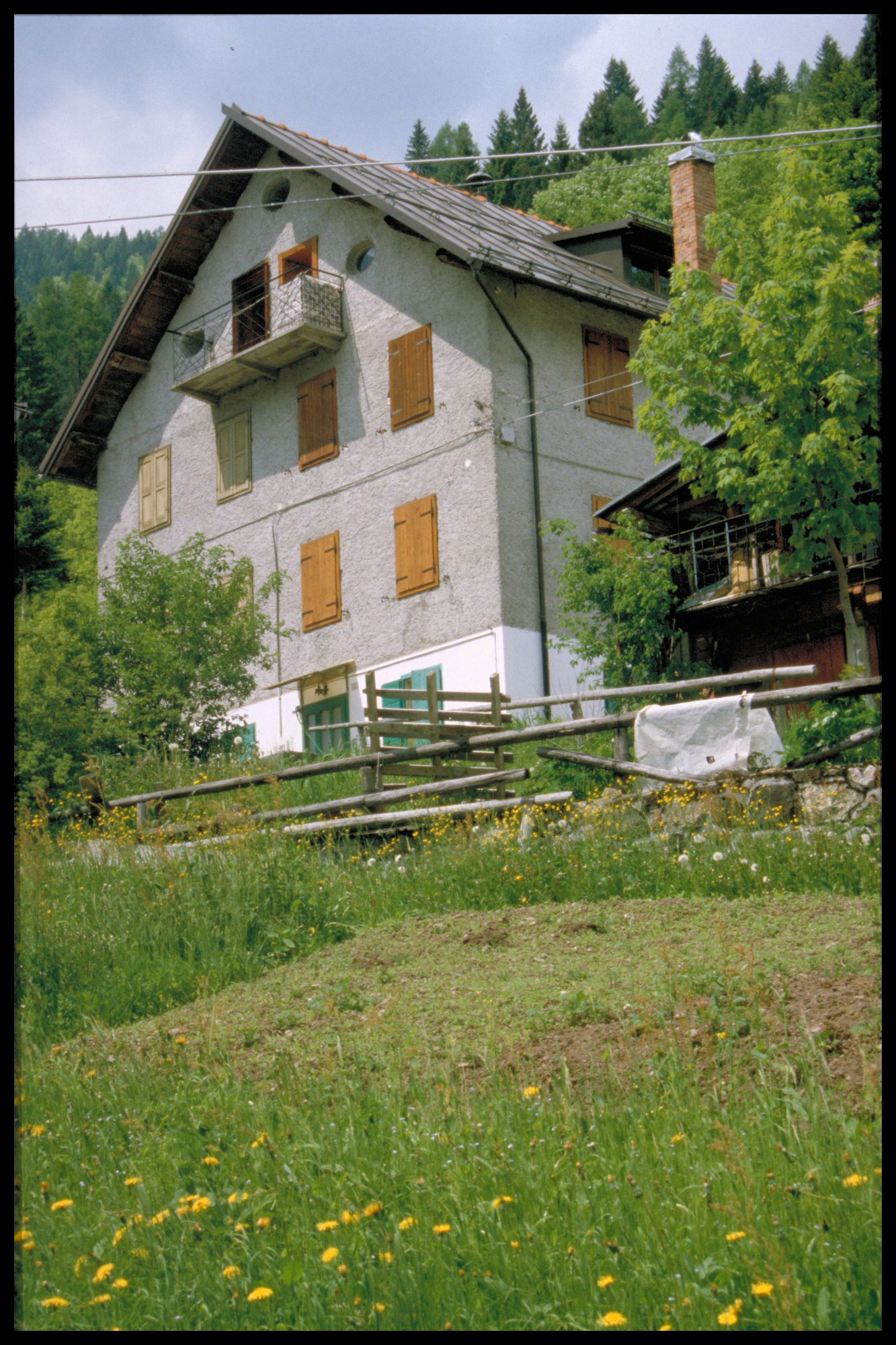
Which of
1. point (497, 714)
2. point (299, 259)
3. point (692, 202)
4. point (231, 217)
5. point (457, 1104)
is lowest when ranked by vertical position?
point (457, 1104)

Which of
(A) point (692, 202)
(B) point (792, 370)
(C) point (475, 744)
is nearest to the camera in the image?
(C) point (475, 744)

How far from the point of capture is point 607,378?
24828 millimetres

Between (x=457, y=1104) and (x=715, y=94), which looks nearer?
(x=457, y=1104)

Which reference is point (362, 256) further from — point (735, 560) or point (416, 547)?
point (735, 560)

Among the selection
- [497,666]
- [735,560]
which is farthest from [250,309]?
[735,560]

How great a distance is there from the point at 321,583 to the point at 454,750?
1072 centimetres

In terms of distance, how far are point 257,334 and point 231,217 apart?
2.95 metres

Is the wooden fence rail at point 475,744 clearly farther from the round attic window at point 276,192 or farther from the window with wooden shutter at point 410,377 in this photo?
the round attic window at point 276,192

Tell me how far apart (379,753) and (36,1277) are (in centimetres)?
1045

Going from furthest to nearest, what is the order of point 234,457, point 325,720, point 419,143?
point 419,143, point 234,457, point 325,720

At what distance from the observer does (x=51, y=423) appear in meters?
50.1

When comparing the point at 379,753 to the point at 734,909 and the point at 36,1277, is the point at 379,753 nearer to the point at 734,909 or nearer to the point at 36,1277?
the point at 734,909

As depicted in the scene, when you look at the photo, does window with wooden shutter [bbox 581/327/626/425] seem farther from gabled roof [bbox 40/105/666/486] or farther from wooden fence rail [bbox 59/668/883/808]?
wooden fence rail [bbox 59/668/883/808]

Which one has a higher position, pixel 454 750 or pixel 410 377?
pixel 410 377
